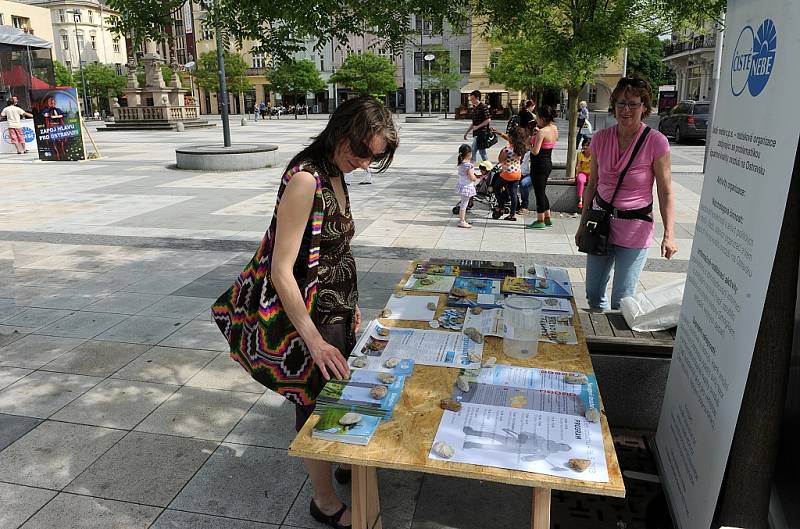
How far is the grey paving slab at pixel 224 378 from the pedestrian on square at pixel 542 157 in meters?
5.80

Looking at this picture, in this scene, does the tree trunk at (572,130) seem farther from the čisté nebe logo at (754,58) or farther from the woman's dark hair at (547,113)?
the čisté nebe logo at (754,58)

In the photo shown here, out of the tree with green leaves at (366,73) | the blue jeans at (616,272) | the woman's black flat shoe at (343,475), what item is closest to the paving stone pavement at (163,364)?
the woman's black flat shoe at (343,475)

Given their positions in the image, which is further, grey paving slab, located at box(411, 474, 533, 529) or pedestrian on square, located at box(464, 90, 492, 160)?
pedestrian on square, located at box(464, 90, 492, 160)

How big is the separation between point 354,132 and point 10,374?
137 inches

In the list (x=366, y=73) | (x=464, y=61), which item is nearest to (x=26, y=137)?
(x=366, y=73)

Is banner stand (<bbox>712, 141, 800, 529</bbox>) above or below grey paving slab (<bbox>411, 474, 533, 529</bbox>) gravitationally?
above

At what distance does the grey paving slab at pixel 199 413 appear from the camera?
354 centimetres

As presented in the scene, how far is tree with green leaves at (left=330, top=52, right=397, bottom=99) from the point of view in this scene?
5584 cm

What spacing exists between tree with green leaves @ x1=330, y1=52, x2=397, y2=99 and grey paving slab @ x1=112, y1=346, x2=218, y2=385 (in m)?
53.3

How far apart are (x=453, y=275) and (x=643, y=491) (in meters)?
1.41

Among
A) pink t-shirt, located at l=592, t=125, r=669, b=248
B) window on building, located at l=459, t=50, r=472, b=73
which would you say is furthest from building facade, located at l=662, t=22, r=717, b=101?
pink t-shirt, located at l=592, t=125, r=669, b=248

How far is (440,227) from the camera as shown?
914 cm

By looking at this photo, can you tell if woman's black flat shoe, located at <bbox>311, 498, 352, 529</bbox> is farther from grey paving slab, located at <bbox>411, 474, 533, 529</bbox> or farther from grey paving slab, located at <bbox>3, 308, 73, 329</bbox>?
grey paving slab, located at <bbox>3, 308, 73, 329</bbox>

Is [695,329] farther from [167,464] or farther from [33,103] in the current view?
[33,103]
